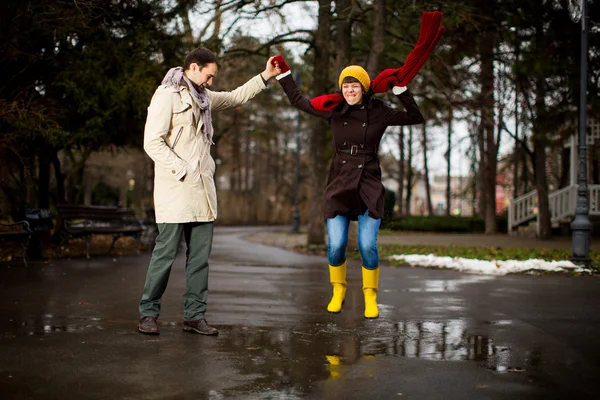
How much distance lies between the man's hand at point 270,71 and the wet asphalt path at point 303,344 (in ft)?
7.24

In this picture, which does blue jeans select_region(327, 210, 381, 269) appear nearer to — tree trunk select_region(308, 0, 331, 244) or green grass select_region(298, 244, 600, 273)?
green grass select_region(298, 244, 600, 273)

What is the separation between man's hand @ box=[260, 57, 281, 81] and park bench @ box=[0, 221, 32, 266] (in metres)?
6.98

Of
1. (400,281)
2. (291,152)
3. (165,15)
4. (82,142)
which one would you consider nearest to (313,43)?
(165,15)

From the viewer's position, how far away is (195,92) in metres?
6.01

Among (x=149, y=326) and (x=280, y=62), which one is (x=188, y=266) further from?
(x=280, y=62)

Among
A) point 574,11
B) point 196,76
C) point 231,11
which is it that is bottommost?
point 196,76

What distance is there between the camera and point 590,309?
7.91 metres

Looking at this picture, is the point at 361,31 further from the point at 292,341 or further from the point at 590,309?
the point at 292,341

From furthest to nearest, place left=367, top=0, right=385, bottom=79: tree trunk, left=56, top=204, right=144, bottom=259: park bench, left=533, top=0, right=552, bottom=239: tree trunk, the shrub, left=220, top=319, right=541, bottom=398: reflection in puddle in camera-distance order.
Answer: the shrub < left=533, top=0, right=552, bottom=239: tree trunk < left=367, top=0, right=385, bottom=79: tree trunk < left=56, top=204, right=144, bottom=259: park bench < left=220, top=319, right=541, bottom=398: reflection in puddle

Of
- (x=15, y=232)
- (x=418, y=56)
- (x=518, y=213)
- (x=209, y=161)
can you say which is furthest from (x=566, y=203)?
(x=209, y=161)

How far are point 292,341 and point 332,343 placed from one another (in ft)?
1.05

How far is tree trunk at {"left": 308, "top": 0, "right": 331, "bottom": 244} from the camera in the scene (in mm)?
18875

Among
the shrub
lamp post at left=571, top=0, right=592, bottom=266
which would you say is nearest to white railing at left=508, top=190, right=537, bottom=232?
the shrub

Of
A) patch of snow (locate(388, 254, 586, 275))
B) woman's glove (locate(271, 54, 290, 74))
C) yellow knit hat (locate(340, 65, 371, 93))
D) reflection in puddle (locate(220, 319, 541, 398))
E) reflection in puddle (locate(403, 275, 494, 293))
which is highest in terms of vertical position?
woman's glove (locate(271, 54, 290, 74))
